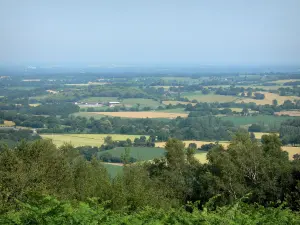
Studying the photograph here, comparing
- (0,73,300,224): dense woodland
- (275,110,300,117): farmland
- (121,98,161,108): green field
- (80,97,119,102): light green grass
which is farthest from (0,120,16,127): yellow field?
(275,110,300,117): farmland

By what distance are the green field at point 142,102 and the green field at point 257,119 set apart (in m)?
Result: 18.1

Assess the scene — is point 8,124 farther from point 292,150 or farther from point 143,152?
point 292,150

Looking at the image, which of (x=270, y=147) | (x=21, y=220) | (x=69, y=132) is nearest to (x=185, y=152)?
(x=270, y=147)

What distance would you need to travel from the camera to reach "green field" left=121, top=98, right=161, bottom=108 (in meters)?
71.6

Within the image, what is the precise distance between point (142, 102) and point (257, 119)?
26.7 metres

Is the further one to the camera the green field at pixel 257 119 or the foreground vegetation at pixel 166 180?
the green field at pixel 257 119

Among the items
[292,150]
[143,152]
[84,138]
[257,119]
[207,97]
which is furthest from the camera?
[207,97]

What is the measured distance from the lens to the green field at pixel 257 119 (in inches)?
1963

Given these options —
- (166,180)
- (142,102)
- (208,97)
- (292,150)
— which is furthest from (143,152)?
(208,97)

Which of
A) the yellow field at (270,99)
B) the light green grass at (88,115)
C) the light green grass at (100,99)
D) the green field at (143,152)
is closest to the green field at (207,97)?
the yellow field at (270,99)

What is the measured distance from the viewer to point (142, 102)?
246ft

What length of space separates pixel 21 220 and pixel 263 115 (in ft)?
166

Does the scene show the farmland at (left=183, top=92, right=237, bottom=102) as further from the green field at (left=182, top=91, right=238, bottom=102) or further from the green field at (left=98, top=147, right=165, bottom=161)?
the green field at (left=98, top=147, right=165, bottom=161)

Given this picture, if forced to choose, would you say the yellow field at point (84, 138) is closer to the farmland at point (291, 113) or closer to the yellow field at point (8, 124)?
the yellow field at point (8, 124)
